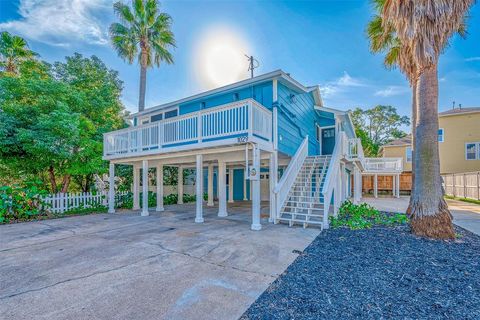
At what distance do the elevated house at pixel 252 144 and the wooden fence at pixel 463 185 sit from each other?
8835 mm

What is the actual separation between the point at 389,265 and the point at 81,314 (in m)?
4.81

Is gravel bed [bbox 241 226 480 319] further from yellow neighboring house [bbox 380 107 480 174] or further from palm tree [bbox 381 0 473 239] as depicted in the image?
yellow neighboring house [bbox 380 107 480 174]

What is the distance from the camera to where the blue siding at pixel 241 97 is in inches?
352

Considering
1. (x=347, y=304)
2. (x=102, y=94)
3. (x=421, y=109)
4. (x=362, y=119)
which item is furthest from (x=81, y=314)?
(x=362, y=119)

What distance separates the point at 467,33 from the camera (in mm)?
7945

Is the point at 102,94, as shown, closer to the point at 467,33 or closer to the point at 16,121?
the point at 16,121

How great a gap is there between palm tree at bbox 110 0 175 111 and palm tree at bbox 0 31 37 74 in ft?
16.1

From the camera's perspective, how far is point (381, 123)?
1387 inches

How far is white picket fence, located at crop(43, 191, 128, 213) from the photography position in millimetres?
10242

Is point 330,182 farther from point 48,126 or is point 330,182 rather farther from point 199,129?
point 48,126

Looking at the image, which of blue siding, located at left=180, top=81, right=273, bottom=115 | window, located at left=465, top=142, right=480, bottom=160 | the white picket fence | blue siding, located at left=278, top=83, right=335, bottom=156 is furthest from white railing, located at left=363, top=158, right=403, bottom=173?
the white picket fence

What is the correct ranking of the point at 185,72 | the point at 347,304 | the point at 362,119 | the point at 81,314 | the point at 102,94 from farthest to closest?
the point at 362,119
the point at 185,72
the point at 102,94
the point at 347,304
the point at 81,314

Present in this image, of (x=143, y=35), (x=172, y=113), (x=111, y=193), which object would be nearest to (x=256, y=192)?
(x=172, y=113)

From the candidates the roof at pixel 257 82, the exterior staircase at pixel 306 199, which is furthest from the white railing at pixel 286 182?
the roof at pixel 257 82
